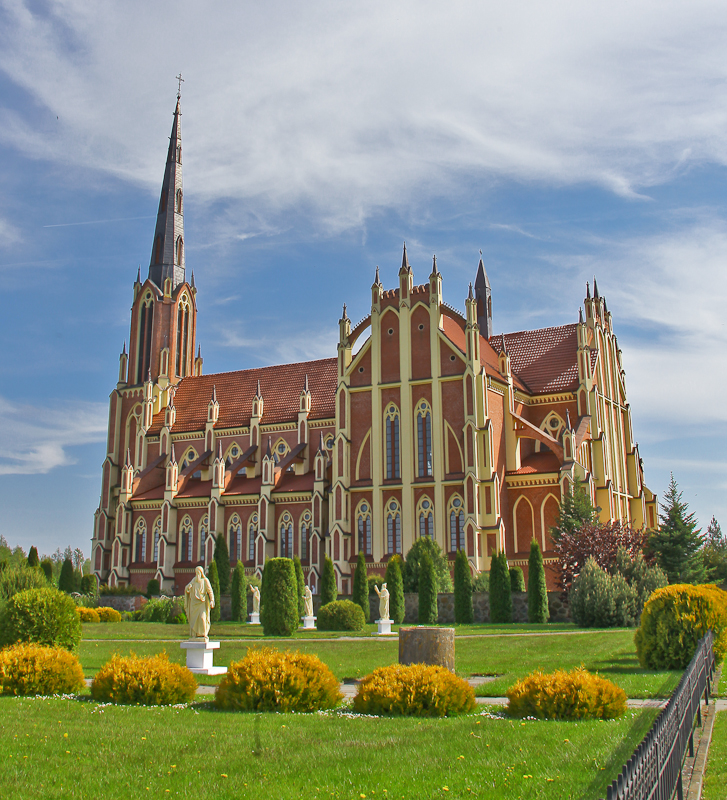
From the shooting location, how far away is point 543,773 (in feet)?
26.2

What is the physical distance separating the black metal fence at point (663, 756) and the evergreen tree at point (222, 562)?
138ft

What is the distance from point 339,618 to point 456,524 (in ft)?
45.9

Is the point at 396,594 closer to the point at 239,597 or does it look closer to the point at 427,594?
the point at 427,594

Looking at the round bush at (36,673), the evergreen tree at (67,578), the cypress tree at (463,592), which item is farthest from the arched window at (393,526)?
the round bush at (36,673)

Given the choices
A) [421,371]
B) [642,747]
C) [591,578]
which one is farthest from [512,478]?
[642,747]

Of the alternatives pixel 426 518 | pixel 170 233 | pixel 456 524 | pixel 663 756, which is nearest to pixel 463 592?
pixel 456 524

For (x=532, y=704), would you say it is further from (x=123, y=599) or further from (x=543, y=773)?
(x=123, y=599)

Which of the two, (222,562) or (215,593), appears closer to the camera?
Result: (215,593)

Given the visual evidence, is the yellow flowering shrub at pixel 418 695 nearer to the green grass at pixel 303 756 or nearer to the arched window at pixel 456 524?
the green grass at pixel 303 756

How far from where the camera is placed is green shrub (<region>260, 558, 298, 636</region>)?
29172mm

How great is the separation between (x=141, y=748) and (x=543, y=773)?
15.2ft

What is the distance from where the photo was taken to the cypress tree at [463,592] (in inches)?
1462

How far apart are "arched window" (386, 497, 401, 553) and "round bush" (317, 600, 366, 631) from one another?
13555mm

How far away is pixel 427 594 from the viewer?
122 feet
